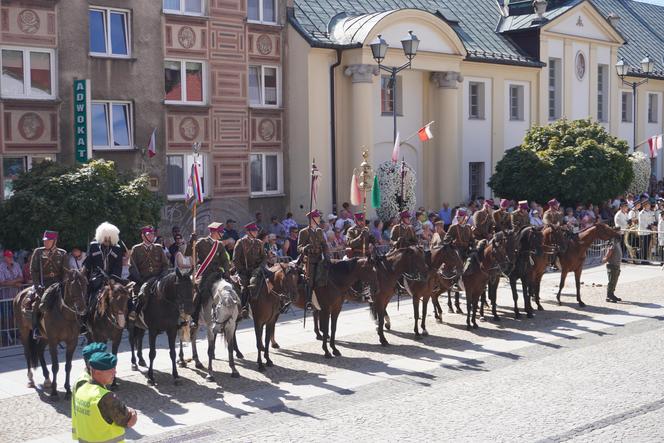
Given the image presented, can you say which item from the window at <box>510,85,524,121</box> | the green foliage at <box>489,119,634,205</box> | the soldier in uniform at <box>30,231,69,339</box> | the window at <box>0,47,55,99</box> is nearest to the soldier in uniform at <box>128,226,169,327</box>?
the soldier in uniform at <box>30,231,69,339</box>

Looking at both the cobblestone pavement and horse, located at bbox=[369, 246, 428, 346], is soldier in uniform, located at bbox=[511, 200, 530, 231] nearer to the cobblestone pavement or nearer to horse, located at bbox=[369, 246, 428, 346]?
the cobblestone pavement

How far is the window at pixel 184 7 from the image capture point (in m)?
25.2

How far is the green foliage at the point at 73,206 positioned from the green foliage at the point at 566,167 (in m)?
16.4

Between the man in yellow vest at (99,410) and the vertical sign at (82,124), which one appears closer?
the man in yellow vest at (99,410)

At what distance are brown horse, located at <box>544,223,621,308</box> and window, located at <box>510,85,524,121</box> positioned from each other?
53.4ft

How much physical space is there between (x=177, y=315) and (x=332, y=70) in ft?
54.4

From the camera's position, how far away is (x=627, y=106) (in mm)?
43906

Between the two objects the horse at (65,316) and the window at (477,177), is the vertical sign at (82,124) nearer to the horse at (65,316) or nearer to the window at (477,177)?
the horse at (65,316)

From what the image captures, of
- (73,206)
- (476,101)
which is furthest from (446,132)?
(73,206)

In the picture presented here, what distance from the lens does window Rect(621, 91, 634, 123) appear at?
43.7 meters

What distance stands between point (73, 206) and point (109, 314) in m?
5.81

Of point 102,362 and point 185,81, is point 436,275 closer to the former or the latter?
point 102,362

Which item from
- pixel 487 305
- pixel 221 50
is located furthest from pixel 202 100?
pixel 487 305

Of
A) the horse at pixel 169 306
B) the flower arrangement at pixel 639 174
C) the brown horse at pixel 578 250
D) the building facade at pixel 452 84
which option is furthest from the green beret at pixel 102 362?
the flower arrangement at pixel 639 174
